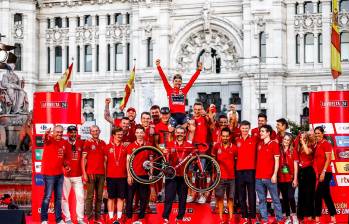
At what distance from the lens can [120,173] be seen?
20.5 m

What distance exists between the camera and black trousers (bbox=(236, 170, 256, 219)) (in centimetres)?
2028

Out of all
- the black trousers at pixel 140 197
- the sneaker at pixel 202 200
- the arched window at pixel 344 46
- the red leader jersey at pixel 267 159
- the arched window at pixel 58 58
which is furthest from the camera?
the arched window at pixel 58 58

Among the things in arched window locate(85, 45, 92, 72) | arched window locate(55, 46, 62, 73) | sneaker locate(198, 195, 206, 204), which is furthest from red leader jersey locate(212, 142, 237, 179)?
arched window locate(55, 46, 62, 73)

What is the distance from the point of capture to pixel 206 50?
63.7m

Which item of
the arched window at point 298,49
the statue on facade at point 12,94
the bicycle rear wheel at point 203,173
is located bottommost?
the bicycle rear wheel at point 203,173

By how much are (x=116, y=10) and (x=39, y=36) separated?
729cm

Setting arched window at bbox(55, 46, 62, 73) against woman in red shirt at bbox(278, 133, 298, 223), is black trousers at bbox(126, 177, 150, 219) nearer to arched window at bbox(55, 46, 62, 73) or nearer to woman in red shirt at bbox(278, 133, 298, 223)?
woman in red shirt at bbox(278, 133, 298, 223)

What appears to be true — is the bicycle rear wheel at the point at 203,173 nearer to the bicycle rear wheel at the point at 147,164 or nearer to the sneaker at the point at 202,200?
the bicycle rear wheel at the point at 147,164

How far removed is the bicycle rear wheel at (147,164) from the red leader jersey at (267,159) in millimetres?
2383

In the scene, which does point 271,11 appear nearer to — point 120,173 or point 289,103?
point 289,103

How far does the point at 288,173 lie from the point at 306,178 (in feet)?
1.94

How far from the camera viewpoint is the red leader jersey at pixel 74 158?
20.7m

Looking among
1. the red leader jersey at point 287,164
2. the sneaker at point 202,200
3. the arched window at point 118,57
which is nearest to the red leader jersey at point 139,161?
the sneaker at point 202,200

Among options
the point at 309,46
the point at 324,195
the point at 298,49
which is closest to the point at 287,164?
the point at 324,195
